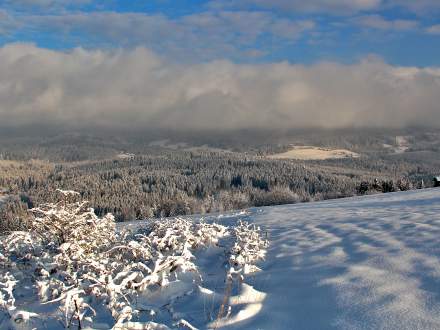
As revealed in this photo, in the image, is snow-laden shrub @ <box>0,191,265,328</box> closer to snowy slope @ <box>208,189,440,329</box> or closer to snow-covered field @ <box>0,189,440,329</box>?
snow-covered field @ <box>0,189,440,329</box>

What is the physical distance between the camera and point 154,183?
165 m

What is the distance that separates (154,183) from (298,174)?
63.9 m

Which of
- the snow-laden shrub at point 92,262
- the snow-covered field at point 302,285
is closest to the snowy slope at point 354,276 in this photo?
the snow-covered field at point 302,285

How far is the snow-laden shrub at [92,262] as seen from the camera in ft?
23.4

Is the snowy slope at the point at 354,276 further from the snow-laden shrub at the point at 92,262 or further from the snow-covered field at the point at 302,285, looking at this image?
the snow-laden shrub at the point at 92,262

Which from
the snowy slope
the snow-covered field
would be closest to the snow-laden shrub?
the snow-covered field

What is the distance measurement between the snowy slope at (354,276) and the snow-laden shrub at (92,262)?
0.88 m

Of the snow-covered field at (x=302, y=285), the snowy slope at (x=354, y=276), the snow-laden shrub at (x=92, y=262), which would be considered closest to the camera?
the snowy slope at (x=354, y=276)

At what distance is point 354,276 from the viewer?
292 inches

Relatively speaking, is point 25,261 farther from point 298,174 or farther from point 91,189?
point 298,174

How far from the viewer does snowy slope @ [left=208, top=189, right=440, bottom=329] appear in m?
5.98

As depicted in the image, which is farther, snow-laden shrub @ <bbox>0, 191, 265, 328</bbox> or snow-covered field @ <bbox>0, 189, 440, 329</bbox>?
snow-laden shrub @ <bbox>0, 191, 265, 328</bbox>

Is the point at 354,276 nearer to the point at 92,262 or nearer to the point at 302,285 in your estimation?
the point at 302,285

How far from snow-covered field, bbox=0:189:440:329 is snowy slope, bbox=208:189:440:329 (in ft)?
0.05
